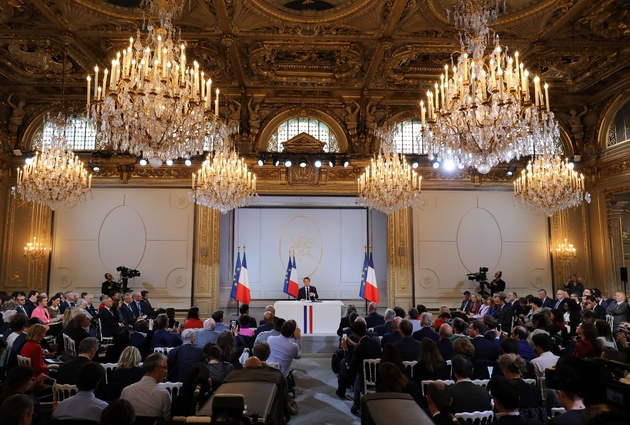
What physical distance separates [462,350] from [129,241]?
1097 cm

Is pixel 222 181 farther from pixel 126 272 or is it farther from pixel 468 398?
pixel 468 398

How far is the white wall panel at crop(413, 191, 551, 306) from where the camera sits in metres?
13.0

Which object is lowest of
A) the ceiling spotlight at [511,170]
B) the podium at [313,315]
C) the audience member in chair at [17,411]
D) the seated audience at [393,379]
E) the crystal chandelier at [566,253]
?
the podium at [313,315]

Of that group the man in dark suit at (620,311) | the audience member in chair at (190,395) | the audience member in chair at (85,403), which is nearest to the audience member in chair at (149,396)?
the audience member in chair at (190,395)

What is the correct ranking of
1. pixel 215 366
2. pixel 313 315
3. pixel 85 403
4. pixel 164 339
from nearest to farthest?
pixel 85 403 < pixel 215 366 < pixel 164 339 < pixel 313 315

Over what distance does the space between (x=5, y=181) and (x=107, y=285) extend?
14.8 ft

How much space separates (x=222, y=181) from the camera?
9039 mm

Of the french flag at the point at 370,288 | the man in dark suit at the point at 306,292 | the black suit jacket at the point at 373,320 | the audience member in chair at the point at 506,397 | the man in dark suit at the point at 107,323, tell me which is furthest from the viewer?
the man in dark suit at the point at 306,292

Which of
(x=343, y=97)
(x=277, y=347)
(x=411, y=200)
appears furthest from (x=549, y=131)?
(x=343, y=97)

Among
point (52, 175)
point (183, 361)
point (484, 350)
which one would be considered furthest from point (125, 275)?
point (484, 350)

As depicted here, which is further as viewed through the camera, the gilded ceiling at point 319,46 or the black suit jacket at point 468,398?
the gilded ceiling at point 319,46

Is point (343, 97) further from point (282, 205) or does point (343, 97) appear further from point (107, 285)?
point (107, 285)

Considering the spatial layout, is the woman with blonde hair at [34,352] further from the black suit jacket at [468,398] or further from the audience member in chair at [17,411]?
the black suit jacket at [468,398]

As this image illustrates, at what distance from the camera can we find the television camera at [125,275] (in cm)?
1177
